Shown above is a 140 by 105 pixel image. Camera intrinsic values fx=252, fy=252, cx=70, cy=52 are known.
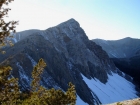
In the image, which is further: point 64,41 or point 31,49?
point 64,41

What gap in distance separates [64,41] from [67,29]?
13.3 meters

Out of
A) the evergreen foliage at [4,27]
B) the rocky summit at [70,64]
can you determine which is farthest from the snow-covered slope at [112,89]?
the evergreen foliage at [4,27]

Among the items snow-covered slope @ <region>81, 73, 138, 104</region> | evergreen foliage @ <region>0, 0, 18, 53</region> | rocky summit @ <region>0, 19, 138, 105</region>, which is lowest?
snow-covered slope @ <region>81, 73, 138, 104</region>

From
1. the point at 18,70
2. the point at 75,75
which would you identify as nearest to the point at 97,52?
the point at 75,75

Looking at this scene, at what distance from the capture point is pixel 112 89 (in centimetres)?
13800

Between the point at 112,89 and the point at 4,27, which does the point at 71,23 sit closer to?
the point at 112,89

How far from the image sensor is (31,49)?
321ft

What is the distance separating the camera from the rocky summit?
8844 cm

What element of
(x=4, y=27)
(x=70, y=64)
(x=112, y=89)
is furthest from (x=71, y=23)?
(x=4, y=27)

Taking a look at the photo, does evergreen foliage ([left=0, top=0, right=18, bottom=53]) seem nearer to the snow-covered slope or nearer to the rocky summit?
the rocky summit

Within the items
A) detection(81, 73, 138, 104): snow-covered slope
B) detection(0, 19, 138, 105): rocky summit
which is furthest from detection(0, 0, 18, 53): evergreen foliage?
detection(81, 73, 138, 104): snow-covered slope

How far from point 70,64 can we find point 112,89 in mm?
31854

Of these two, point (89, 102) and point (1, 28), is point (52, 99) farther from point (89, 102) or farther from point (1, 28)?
point (89, 102)

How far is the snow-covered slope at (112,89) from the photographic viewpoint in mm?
117575
